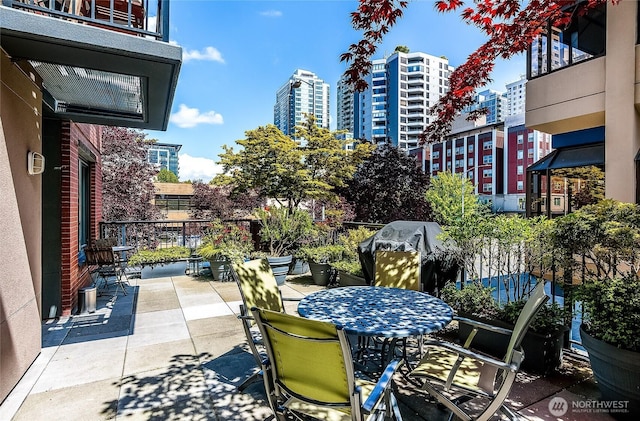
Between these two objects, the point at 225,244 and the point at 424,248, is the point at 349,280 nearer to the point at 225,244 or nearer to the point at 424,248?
the point at 424,248

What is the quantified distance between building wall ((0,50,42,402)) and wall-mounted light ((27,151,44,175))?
52 millimetres

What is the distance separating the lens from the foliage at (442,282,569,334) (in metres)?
3.19

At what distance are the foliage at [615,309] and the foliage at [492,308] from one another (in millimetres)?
439

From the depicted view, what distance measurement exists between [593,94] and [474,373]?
7.47m

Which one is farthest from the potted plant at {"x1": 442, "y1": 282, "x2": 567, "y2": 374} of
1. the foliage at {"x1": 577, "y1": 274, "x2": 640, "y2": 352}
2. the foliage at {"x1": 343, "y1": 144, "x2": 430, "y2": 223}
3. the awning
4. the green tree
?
the foliage at {"x1": 343, "y1": 144, "x2": 430, "y2": 223}

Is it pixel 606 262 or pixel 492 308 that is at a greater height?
pixel 606 262

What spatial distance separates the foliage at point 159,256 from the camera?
24.9ft

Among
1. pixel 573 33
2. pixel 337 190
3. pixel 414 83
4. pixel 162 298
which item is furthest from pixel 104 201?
pixel 414 83

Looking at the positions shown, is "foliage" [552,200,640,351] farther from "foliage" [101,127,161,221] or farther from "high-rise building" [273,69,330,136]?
"high-rise building" [273,69,330,136]

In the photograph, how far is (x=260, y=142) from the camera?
1023cm

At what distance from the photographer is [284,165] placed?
1029 cm

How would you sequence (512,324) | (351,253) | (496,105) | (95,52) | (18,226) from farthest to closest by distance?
1. (496,105)
2. (351,253)
3. (512,324)
4. (18,226)
5. (95,52)

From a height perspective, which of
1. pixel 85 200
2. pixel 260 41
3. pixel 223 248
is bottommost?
pixel 223 248

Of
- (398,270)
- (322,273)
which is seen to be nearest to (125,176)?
(322,273)
